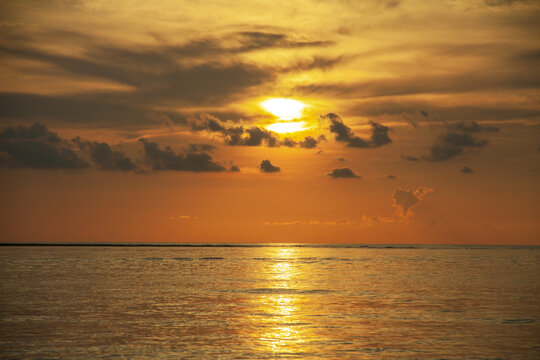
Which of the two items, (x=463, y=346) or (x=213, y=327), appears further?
Result: (x=213, y=327)

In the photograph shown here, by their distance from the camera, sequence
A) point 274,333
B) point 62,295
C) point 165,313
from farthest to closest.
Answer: point 62,295 → point 165,313 → point 274,333

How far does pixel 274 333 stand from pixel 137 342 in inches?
365

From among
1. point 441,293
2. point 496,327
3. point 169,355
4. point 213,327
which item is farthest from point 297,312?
point 441,293

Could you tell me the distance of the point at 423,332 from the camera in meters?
40.9

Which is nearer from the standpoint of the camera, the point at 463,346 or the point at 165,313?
the point at 463,346

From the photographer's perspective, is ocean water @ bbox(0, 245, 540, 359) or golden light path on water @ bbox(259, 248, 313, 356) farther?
golden light path on water @ bbox(259, 248, 313, 356)

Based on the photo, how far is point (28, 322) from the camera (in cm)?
4419

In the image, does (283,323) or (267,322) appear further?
(267,322)

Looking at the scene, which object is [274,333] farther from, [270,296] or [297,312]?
[270,296]

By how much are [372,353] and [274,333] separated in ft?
27.2

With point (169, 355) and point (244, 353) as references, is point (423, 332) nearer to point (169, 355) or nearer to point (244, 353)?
point (244, 353)

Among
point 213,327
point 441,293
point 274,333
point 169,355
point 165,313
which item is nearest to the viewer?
point 169,355

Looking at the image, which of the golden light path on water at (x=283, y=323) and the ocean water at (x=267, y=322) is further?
the golden light path on water at (x=283, y=323)

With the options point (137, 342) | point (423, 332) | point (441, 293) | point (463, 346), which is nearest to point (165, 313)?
point (137, 342)
